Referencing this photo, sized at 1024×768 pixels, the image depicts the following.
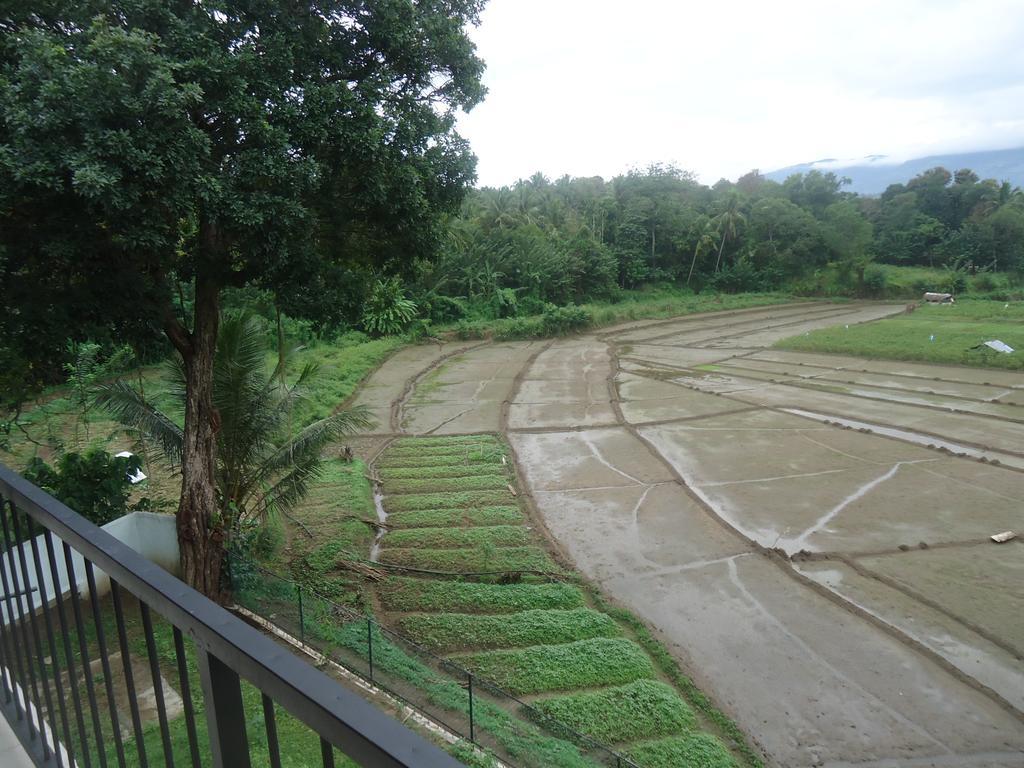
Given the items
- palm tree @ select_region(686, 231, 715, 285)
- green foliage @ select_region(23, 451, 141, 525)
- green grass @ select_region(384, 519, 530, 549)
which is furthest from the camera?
palm tree @ select_region(686, 231, 715, 285)

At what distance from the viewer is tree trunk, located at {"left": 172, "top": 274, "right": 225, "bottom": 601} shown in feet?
28.7

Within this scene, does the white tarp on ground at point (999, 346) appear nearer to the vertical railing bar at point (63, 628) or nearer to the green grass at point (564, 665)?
the green grass at point (564, 665)

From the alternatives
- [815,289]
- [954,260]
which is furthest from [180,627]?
[954,260]

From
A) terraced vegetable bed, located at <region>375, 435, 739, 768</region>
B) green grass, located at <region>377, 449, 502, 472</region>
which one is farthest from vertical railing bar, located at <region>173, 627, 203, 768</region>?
green grass, located at <region>377, 449, 502, 472</region>

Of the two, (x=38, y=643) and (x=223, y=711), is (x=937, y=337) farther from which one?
(x=223, y=711)

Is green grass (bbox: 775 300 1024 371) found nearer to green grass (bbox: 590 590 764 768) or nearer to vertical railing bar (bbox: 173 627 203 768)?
green grass (bbox: 590 590 764 768)

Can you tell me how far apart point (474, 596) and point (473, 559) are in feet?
4.07

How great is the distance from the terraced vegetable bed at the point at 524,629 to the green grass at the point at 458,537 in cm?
2

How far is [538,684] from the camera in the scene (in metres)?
8.28

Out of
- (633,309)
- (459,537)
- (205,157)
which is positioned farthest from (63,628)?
(633,309)

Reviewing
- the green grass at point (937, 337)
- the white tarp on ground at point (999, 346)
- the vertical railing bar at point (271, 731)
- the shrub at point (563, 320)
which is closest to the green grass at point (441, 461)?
the vertical railing bar at point (271, 731)

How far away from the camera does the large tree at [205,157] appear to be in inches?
226

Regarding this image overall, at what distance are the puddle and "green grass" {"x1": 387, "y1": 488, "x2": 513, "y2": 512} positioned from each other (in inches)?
7.5

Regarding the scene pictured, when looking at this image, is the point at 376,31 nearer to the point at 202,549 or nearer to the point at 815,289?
the point at 202,549
